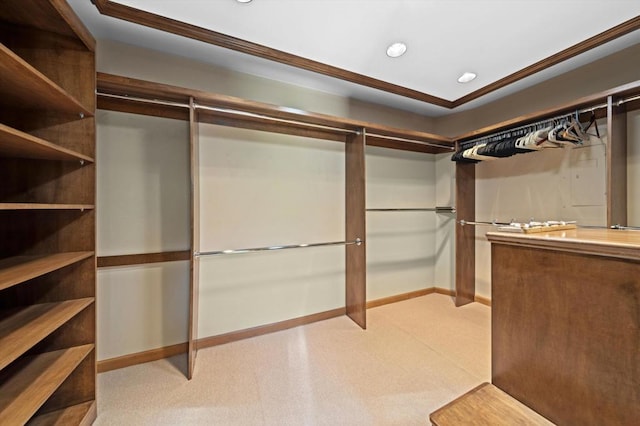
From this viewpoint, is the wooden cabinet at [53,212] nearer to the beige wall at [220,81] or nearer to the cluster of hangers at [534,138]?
the beige wall at [220,81]

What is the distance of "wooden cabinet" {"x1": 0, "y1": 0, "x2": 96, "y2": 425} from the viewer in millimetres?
1188

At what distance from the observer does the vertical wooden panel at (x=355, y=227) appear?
8.00 ft

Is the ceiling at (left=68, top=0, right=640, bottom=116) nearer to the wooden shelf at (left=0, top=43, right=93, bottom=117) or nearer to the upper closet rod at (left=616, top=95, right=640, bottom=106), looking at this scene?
the upper closet rod at (left=616, top=95, right=640, bottom=106)

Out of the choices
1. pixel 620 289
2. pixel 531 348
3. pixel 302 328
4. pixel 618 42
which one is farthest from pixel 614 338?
pixel 618 42

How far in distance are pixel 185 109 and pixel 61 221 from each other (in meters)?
1.11

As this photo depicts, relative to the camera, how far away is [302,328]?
98.3 inches

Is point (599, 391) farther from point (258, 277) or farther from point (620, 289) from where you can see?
point (258, 277)

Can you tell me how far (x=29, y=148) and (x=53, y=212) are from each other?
1.41ft

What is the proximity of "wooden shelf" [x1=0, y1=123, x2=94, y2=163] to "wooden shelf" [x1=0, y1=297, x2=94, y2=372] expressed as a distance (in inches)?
31.1

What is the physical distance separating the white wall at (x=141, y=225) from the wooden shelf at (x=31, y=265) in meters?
0.54

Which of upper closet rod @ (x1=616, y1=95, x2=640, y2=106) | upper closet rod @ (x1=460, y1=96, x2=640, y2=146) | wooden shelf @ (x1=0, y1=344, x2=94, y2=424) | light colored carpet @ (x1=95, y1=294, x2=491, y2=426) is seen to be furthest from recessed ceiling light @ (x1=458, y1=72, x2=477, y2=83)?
wooden shelf @ (x1=0, y1=344, x2=94, y2=424)

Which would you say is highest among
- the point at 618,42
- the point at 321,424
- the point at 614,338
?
the point at 618,42

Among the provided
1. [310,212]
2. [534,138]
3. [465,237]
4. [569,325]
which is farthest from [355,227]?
[569,325]

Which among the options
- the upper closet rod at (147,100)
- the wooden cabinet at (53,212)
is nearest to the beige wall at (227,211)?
the upper closet rod at (147,100)
